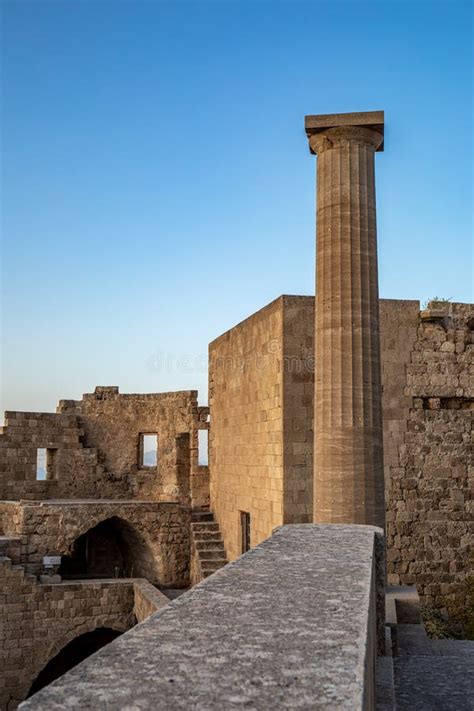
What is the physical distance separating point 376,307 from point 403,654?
11.8 ft

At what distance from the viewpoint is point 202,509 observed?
1739 centimetres

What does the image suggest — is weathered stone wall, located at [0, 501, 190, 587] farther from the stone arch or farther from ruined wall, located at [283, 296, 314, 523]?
ruined wall, located at [283, 296, 314, 523]

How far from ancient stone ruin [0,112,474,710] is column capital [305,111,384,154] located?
0.02 meters

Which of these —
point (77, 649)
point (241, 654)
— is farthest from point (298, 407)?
point (77, 649)

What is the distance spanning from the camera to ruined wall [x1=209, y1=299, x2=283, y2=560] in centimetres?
1134

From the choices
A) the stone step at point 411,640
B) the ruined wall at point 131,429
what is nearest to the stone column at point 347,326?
the stone step at point 411,640

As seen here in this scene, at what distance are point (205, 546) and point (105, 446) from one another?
7.19 meters

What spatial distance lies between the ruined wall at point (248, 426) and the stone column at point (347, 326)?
9.62ft

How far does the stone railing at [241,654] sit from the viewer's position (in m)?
1.89

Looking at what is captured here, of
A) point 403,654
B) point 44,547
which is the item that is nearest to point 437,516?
point 403,654

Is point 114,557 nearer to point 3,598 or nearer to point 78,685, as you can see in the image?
point 3,598

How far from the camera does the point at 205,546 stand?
612 inches

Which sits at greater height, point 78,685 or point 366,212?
point 366,212

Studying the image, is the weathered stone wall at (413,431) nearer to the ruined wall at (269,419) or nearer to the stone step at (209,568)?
the ruined wall at (269,419)
